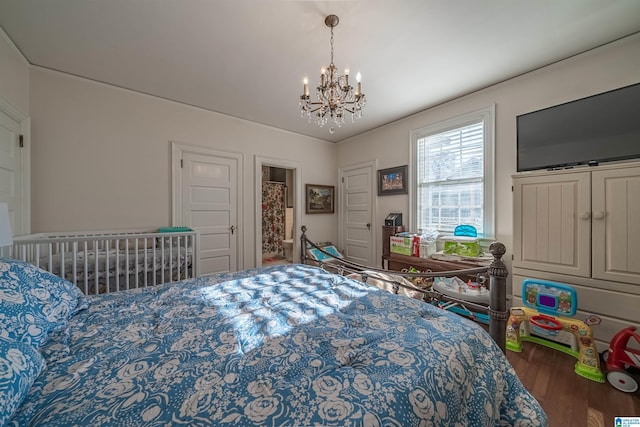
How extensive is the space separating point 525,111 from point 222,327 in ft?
11.0

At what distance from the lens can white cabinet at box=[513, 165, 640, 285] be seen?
1.65m

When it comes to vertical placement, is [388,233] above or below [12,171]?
below

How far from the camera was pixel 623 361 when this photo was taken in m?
1.57

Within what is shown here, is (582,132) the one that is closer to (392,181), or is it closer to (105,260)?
(392,181)

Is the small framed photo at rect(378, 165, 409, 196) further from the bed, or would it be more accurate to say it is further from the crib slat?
the crib slat

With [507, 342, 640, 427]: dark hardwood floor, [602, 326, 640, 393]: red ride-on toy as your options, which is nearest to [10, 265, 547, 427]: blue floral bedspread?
[507, 342, 640, 427]: dark hardwood floor

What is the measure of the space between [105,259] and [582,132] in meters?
4.41

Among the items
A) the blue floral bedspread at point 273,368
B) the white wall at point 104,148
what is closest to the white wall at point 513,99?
the blue floral bedspread at point 273,368

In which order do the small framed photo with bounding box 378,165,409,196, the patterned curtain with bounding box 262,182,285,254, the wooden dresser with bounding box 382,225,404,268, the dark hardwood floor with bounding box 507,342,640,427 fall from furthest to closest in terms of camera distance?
the patterned curtain with bounding box 262,182,285,254 < the small framed photo with bounding box 378,165,409,196 < the wooden dresser with bounding box 382,225,404,268 < the dark hardwood floor with bounding box 507,342,640,427

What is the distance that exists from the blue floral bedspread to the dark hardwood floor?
70 cm

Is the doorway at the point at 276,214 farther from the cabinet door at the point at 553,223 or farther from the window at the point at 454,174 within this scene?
the cabinet door at the point at 553,223

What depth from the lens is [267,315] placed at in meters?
1.10

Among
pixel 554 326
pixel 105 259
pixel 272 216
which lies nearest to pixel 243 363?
pixel 105 259

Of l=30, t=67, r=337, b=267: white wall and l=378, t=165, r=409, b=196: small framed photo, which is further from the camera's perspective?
l=378, t=165, r=409, b=196: small framed photo
